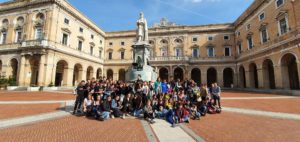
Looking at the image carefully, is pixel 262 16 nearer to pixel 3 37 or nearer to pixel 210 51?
pixel 210 51

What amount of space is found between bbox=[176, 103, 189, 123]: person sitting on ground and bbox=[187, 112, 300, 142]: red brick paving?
80cm

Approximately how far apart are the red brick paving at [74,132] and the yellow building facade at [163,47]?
1344 cm

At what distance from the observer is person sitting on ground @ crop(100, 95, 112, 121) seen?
6553 millimetres

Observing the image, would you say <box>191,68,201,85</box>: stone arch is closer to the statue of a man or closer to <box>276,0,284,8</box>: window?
<box>276,0,284,8</box>: window

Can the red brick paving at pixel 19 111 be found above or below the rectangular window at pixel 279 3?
below

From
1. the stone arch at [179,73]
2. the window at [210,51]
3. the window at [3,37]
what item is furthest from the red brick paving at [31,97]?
the window at [210,51]

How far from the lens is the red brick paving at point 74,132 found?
4.28m

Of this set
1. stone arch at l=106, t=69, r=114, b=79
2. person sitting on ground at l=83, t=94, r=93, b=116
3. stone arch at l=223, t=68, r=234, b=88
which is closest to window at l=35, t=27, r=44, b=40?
stone arch at l=106, t=69, r=114, b=79

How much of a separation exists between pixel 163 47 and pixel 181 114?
30001 mm

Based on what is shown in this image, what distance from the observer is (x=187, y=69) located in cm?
3166

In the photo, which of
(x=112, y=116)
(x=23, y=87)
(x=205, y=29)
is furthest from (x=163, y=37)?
(x=112, y=116)

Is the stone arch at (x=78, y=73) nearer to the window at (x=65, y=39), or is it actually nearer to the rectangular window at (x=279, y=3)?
the window at (x=65, y=39)

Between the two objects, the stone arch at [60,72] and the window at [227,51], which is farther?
the window at [227,51]

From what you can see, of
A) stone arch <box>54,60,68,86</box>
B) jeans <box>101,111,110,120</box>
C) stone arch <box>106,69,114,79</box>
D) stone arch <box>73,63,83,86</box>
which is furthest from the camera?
stone arch <box>106,69,114,79</box>
